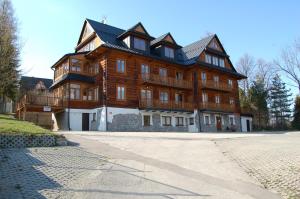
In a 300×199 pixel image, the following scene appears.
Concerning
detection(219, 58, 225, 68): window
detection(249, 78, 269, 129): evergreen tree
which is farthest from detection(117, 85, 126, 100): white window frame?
detection(249, 78, 269, 129): evergreen tree

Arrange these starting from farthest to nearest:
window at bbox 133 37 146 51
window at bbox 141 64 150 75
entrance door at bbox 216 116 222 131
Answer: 1. entrance door at bbox 216 116 222 131
2. window at bbox 141 64 150 75
3. window at bbox 133 37 146 51

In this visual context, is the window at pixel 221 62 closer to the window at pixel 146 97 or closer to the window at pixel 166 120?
the window at pixel 166 120

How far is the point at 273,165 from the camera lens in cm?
1321

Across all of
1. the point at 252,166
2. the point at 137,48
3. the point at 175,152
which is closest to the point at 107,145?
the point at 175,152

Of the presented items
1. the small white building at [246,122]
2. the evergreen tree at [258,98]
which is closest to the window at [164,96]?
the small white building at [246,122]

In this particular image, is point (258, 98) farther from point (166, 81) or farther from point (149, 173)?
point (149, 173)

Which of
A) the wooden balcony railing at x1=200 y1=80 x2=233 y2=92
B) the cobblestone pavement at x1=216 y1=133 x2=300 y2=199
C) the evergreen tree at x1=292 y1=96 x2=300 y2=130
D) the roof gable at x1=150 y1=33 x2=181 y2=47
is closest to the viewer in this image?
Result: the cobblestone pavement at x1=216 y1=133 x2=300 y2=199

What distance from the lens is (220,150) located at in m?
17.1

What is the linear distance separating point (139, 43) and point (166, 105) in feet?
26.3

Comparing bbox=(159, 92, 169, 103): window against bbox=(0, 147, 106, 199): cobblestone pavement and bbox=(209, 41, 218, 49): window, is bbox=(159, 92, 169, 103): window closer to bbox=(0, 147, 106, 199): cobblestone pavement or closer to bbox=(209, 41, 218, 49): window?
bbox=(209, 41, 218, 49): window

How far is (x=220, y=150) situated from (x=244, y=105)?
143 ft

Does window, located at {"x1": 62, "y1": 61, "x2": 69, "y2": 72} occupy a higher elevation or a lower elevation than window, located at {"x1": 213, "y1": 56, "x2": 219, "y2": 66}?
lower

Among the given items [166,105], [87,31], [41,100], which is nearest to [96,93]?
[41,100]

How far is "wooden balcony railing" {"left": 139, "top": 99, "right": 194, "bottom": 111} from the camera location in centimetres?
3625
